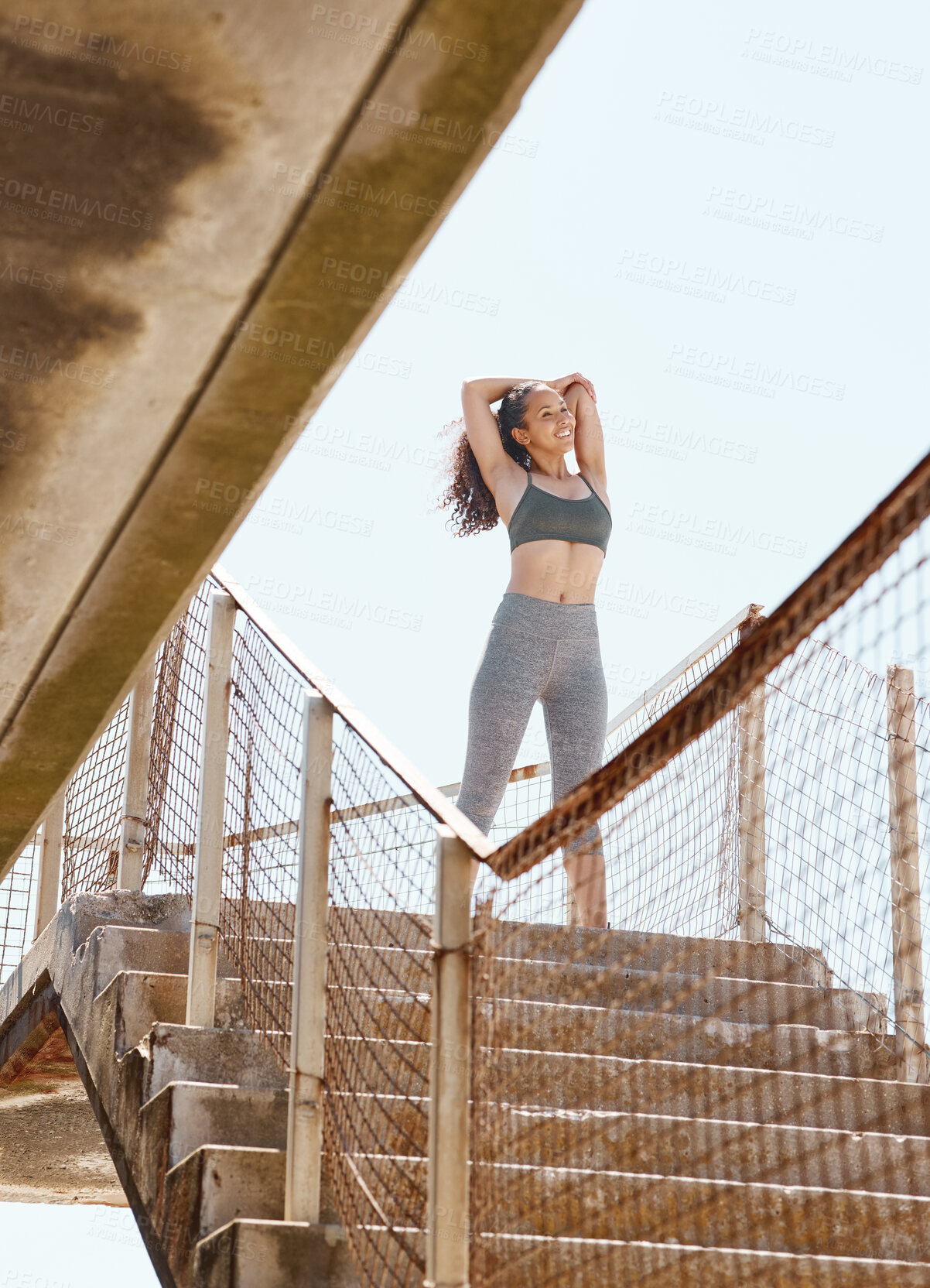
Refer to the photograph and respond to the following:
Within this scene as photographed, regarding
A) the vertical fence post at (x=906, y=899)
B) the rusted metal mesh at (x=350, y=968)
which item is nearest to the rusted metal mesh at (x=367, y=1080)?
the rusted metal mesh at (x=350, y=968)

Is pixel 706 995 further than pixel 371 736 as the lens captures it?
Yes

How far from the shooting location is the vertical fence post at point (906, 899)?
4.07m

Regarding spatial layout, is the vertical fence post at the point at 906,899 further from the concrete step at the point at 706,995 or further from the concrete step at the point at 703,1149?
the concrete step at the point at 703,1149

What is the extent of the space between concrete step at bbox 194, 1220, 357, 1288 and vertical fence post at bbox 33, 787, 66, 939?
280 centimetres

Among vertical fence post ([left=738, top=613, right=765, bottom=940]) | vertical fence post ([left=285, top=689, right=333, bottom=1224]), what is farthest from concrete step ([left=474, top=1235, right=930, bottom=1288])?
vertical fence post ([left=738, top=613, right=765, bottom=940])

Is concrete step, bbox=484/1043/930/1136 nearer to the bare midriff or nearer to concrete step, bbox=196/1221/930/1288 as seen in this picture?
concrete step, bbox=196/1221/930/1288

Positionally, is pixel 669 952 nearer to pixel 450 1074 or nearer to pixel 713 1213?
pixel 713 1213

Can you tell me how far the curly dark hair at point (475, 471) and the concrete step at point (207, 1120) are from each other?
2641 millimetres

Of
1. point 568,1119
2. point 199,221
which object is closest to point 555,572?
point 568,1119

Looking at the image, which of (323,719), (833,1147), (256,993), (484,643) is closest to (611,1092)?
(833,1147)

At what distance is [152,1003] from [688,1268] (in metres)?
1.63

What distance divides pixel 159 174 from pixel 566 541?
119 inches

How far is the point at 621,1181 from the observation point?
2961 mm

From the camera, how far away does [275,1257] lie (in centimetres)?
265
